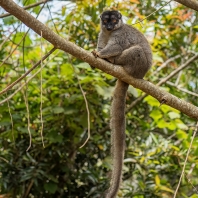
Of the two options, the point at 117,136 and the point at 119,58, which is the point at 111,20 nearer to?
the point at 119,58

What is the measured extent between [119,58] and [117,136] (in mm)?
921

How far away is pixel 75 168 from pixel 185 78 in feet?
10.0

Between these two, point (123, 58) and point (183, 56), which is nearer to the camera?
point (123, 58)

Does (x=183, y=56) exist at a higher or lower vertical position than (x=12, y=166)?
higher

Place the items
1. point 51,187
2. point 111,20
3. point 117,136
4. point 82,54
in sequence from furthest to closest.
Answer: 1. point 51,187
2. point 111,20
3. point 117,136
4. point 82,54

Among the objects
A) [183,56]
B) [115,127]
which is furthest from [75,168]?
[183,56]

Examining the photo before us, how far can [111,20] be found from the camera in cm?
463

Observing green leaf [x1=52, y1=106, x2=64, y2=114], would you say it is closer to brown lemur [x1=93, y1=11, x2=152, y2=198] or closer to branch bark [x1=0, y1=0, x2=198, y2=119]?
brown lemur [x1=93, y1=11, x2=152, y2=198]

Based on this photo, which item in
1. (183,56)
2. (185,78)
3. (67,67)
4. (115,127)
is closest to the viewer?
(115,127)

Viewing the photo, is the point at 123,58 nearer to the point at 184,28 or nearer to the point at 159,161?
the point at 159,161

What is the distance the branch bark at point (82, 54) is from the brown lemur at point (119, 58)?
1.19 ft

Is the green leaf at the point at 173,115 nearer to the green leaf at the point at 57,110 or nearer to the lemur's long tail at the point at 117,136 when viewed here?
the lemur's long tail at the point at 117,136

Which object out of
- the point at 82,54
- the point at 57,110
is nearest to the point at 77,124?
the point at 57,110

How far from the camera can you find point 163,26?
6.50 meters
